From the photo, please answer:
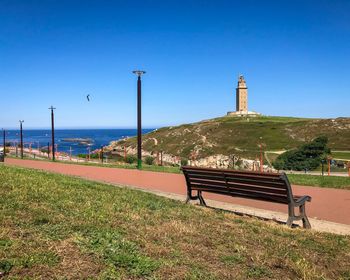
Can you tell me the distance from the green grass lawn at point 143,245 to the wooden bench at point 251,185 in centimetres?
63

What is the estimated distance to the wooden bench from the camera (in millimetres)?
6594

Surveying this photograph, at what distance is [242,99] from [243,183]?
395ft

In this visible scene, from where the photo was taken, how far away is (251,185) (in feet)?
23.2

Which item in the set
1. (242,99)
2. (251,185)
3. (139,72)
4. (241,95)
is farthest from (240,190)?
(242,99)

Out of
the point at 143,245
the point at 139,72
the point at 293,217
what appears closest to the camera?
the point at 143,245

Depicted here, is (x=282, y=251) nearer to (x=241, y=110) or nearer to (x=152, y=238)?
(x=152, y=238)

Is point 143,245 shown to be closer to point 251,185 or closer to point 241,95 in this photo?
point 251,185

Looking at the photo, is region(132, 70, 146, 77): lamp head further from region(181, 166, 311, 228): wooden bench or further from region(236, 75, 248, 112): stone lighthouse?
region(236, 75, 248, 112): stone lighthouse

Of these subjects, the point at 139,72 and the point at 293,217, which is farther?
the point at 139,72

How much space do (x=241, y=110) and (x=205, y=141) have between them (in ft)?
172

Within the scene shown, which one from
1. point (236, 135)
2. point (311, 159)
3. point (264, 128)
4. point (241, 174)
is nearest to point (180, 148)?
point (236, 135)

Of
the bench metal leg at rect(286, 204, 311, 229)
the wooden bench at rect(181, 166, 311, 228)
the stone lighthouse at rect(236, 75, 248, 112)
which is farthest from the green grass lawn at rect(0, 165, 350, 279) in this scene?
the stone lighthouse at rect(236, 75, 248, 112)

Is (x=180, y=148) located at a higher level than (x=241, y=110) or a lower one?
lower

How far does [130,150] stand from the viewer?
253 feet
